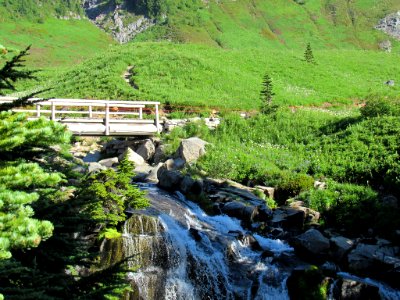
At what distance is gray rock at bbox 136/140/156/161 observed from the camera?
24672 millimetres

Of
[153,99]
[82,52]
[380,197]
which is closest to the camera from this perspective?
[380,197]

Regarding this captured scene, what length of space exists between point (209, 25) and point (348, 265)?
157511 mm

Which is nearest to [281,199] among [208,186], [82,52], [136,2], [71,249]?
[208,186]

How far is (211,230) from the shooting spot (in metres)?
14.9

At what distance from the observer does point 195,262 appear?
41.8ft

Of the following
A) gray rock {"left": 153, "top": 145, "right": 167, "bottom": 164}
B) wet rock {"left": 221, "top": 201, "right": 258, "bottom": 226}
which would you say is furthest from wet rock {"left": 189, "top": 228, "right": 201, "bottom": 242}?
gray rock {"left": 153, "top": 145, "right": 167, "bottom": 164}

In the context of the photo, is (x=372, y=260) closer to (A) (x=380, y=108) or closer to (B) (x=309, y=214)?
(B) (x=309, y=214)

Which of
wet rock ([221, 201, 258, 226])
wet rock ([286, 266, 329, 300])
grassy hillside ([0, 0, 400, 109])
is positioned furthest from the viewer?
grassy hillside ([0, 0, 400, 109])

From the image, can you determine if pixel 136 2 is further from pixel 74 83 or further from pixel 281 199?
pixel 281 199

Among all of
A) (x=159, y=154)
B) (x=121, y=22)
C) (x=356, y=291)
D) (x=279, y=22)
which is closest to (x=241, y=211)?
(x=356, y=291)

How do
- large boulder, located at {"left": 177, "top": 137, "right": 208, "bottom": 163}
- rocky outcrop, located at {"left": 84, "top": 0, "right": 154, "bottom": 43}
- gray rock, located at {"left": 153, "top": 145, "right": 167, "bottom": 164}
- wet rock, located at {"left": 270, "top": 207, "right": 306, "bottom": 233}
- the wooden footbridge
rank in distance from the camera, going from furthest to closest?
rocky outcrop, located at {"left": 84, "top": 0, "right": 154, "bottom": 43} → gray rock, located at {"left": 153, "top": 145, "right": 167, "bottom": 164} → the wooden footbridge → large boulder, located at {"left": 177, "top": 137, "right": 208, "bottom": 163} → wet rock, located at {"left": 270, "top": 207, "right": 306, "bottom": 233}

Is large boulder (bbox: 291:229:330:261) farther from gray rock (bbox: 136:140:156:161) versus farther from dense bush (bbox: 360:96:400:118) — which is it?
dense bush (bbox: 360:96:400:118)

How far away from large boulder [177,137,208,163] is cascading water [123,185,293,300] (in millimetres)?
7740

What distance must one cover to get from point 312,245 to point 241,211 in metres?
3.35
